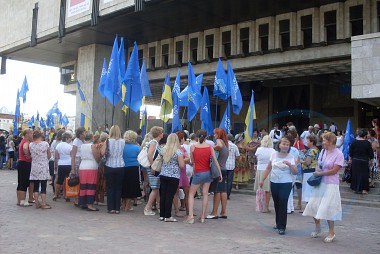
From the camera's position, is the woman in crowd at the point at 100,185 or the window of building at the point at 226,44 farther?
the window of building at the point at 226,44

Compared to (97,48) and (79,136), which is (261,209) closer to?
(79,136)

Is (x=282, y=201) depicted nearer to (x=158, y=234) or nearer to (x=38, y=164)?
(x=158, y=234)

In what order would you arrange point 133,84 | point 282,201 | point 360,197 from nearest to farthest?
1. point 282,201
2. point 360,197
3. point 133,84

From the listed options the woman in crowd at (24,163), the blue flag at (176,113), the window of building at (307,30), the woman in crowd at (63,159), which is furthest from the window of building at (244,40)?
the woman in crowd at (24,163)

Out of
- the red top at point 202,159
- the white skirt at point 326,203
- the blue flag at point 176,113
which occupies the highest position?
the blue flag at point 176,113

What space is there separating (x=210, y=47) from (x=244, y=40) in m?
2.72

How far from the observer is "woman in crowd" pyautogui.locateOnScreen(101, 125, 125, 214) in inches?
348

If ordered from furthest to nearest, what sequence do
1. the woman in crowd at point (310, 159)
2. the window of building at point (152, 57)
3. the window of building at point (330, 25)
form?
1. the window of building at point (152, 57)
2. the window of building at point (330, 25)
3. the woman in crowd at point (310, 159)

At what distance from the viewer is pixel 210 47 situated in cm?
2586

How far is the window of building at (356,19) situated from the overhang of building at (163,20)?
50.3 inches

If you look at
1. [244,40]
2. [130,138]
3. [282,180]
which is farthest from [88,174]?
[244,40]

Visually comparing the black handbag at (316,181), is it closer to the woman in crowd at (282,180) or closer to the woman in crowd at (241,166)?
the woman in crowd at (282,180)

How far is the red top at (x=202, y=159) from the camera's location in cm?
815

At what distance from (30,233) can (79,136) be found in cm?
350
